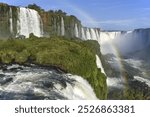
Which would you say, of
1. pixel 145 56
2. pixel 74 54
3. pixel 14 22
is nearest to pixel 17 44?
pixel 74 54

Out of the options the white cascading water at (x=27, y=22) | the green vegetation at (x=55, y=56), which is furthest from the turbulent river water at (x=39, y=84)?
the white cascading water at (x=27, y=22)

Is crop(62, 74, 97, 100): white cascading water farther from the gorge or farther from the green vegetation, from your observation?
the green vegetation

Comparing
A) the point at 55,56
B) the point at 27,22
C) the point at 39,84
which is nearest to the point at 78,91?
the point at 39,84

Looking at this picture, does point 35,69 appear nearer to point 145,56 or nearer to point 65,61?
point 65,61

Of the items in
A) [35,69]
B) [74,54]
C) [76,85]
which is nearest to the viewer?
[76,85]

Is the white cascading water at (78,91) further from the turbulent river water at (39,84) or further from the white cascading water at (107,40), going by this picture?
the white cascading water at (107,40)

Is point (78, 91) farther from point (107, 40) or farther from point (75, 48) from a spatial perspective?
point (107, 40)
